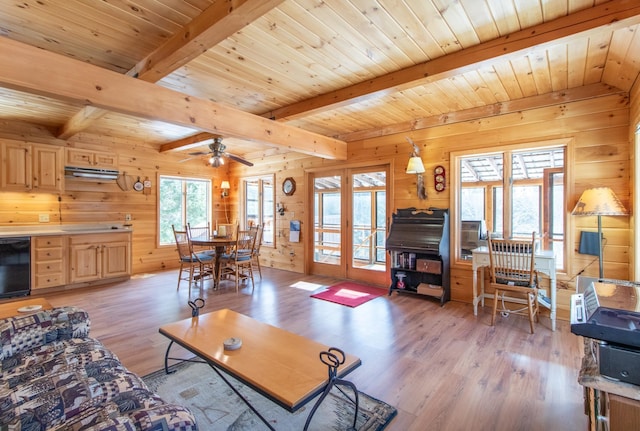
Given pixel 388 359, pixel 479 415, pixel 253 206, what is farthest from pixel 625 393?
pixel 253 206

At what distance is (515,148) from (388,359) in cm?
295

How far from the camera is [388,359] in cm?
264

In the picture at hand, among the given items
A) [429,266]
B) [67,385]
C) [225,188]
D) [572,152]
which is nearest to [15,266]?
[225,188]

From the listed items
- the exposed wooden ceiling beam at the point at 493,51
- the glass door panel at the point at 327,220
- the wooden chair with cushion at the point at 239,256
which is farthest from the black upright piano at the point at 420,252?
the wooden chair with cushion at the point at 239,256

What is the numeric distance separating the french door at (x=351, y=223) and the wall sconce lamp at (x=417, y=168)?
60 cm

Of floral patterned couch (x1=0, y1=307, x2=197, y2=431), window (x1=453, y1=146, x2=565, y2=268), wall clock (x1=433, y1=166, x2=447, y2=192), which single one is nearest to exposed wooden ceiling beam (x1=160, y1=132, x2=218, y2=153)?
wall clock (x1=433, y1=166, x2=447, y2=192)

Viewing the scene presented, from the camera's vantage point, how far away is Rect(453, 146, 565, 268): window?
12.3ft

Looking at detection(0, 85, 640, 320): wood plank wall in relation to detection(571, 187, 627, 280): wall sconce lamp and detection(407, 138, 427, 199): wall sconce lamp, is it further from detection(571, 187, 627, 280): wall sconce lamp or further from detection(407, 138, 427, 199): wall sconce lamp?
detection(571, 187, 627, 280): wall sconce lamp

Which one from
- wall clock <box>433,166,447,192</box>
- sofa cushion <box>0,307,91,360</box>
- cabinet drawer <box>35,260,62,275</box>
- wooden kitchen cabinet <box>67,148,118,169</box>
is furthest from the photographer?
wooden kitchen cabinet <box>67,148,118,169</box>

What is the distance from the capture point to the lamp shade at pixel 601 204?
288cm

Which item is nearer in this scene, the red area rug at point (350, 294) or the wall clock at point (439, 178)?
the red area rug at point (350, 294)

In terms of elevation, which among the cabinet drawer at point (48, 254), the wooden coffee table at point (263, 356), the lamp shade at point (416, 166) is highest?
the lamp shade at point (416, 166)

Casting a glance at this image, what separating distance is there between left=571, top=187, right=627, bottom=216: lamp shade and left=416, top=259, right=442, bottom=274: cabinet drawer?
1650mm

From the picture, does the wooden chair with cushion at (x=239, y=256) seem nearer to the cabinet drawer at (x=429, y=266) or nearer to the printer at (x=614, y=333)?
the cabinet drawer at (x=429, y=266)
